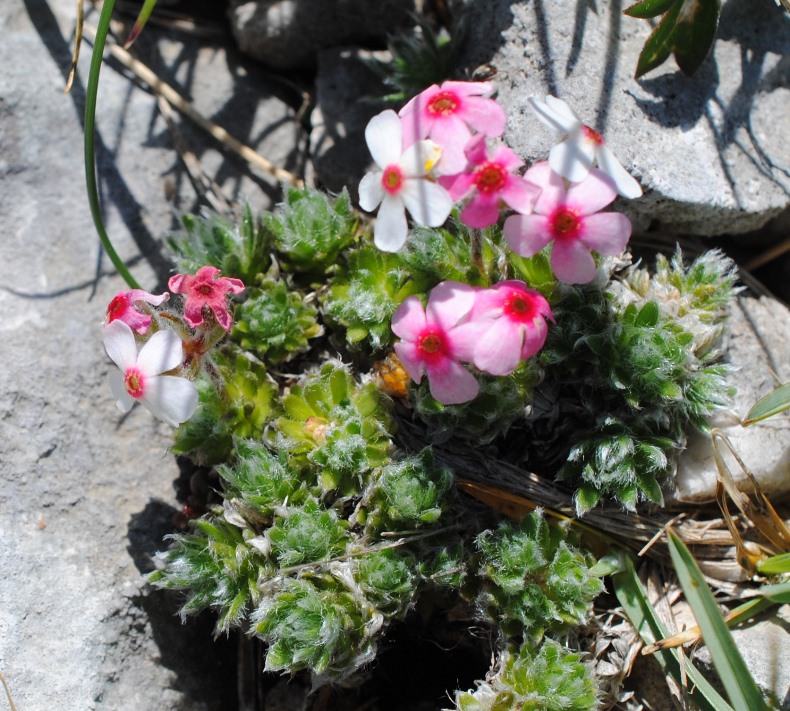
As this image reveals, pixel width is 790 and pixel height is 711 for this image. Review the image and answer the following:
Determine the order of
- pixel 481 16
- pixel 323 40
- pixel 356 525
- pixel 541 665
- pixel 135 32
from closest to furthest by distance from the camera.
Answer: pixel 541 665 → pixel 356 525 → pixel 135 32 → pixel 481 16 → pixel 323 40

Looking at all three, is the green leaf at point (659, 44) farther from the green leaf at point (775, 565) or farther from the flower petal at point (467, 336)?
the green leaf at point (775, 565)

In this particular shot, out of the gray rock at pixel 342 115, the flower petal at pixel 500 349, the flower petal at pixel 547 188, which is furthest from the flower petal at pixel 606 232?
the gray rock at pixel 342 115

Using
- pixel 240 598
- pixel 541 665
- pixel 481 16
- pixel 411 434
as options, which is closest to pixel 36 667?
pixel 240 598

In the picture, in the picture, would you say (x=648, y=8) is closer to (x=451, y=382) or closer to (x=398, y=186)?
(x=398, y=186)

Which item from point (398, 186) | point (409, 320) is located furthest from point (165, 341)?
point (398, 186)

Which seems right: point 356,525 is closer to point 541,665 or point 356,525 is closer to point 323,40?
point 541,665

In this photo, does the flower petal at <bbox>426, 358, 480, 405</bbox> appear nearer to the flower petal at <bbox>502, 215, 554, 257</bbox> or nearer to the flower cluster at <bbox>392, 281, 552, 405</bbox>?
the flower cluster at <bbox>392, 281, 552, 405</bbox>
